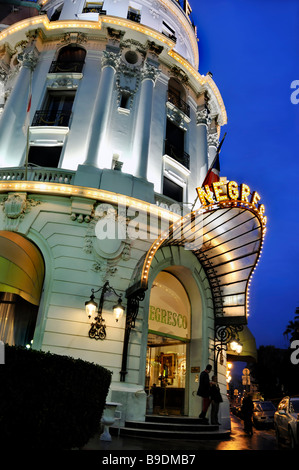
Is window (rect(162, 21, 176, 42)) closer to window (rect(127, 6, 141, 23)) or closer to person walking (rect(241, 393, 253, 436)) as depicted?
window (rect(127, 6, 141, 23))

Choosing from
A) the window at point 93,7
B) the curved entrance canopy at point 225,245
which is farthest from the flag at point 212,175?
the window at point 93,7

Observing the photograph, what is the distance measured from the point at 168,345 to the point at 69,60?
16988 millimetres

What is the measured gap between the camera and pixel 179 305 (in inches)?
642

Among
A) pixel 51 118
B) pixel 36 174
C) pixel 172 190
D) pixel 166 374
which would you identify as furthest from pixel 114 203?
pixel 166 374

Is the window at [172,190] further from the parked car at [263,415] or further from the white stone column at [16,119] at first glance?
the parked car at [263,415]

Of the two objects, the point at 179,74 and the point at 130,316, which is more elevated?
the point at 179,74

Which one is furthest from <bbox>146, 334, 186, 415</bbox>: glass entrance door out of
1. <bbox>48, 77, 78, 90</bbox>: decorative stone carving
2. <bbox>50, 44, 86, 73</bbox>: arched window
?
<bbox>50, 44, 86, 73</bbox>: arched window

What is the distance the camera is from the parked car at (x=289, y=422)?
8.02 m

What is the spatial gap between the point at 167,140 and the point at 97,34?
750 cm

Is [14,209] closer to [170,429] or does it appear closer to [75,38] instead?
[170,429]

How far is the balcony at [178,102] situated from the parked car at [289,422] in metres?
16.6

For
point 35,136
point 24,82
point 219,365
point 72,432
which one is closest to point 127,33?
point 24,82

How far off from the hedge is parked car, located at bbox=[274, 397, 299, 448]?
511cm

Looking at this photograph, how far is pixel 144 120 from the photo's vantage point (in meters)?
17.0
